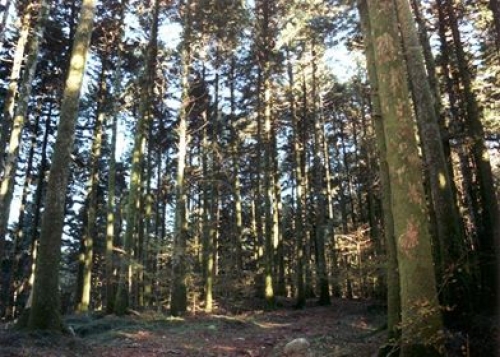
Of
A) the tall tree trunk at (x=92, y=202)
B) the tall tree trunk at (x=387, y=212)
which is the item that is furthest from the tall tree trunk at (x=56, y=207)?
the tall tree trunk at (x=92, y=202)

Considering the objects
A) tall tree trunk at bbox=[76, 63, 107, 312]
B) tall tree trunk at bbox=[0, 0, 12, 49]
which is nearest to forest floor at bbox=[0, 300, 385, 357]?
tall tree trunk at bbox=[76, 63, 107, 312]

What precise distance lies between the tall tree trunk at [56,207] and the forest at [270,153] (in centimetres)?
4

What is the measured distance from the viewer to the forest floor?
8578mm

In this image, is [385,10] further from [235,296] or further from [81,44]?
[235,296]

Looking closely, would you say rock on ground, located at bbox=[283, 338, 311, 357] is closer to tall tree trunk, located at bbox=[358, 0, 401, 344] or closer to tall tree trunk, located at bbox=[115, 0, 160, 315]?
tall tree trunk, located at bbox=[358, 0, 401, 344]

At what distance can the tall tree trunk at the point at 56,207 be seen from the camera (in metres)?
9.68

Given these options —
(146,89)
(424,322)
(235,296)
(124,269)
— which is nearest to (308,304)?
(235,296)

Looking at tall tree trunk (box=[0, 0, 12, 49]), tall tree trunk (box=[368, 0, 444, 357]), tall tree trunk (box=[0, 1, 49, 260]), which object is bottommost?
tall tree trunk (box=[368, 0, 444, 357])

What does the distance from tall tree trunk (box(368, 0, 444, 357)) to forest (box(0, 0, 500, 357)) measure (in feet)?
0.06

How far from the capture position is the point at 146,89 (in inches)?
738

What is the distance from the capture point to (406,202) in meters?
5.63

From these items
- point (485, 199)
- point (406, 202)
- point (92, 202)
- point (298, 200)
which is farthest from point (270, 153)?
point (406, 202)

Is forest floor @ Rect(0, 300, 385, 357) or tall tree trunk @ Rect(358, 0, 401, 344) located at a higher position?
tall tree trunk @ Rect(358, 0, 401, 344)

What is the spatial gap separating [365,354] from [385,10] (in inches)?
215
